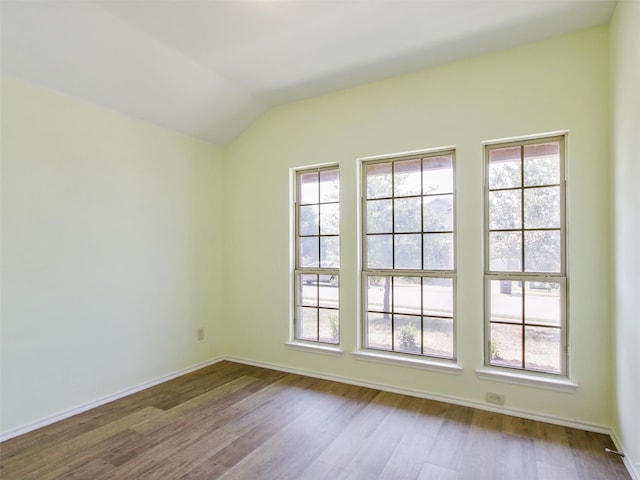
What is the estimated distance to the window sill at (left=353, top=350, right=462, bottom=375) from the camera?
2984mm

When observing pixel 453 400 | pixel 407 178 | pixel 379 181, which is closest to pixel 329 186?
pixel 379 181

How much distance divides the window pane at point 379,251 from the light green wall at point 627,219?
5.47 feet

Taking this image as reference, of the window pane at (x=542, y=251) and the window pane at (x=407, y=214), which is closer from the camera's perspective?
the window pane at (x=542, y=251)

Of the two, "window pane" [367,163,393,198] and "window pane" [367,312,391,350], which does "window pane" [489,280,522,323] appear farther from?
"window pane" [367,163,393,198]

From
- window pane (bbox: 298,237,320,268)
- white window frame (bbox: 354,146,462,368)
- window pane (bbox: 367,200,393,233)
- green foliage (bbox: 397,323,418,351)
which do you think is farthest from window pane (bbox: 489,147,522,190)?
window pane (bbox: 298,237,320,268)

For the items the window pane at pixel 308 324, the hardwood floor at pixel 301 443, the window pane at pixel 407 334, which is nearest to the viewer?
→ the hardwood floor at pixel 301 443

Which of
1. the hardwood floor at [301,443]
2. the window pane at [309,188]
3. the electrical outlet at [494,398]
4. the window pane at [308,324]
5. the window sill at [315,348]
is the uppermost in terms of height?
the window pane at [309,188]

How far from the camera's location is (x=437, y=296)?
10.3 ft

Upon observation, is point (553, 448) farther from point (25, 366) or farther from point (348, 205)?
point (25, 366)

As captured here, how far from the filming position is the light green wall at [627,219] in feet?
6.57

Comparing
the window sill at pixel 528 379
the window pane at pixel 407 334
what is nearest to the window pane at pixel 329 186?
the window pane at pixel 407 334

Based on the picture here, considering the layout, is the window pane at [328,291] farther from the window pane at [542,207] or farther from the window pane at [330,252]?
the window pane at [542,207]

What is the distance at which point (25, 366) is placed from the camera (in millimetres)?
2529

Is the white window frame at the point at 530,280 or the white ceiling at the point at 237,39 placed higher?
the white ceiling at the point at 237,39
